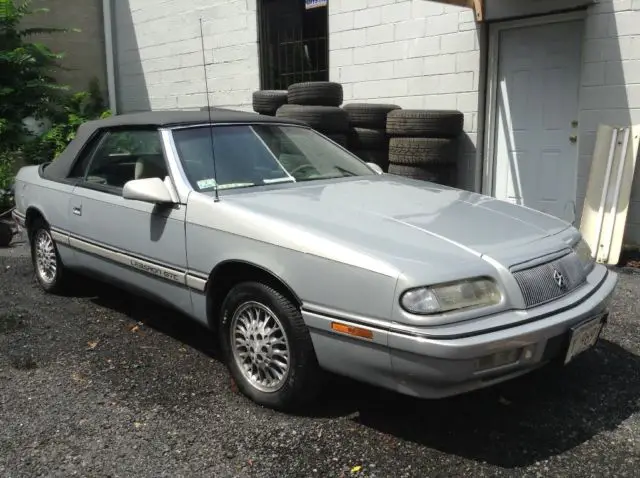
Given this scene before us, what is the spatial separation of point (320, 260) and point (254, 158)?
4.25 ft

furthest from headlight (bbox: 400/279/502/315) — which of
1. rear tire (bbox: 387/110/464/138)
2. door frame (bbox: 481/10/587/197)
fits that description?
door frame (bbox: 481/10/587/197)

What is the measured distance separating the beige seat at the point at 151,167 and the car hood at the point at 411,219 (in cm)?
64

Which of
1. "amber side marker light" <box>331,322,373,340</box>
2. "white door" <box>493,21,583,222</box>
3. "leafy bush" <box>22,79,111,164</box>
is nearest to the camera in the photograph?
"amber side marker light" <box>331,322,373,340</box>

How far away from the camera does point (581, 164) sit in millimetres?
6598

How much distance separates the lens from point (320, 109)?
714cm

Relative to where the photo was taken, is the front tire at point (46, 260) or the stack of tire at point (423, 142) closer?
the front tire at point (46, 260)

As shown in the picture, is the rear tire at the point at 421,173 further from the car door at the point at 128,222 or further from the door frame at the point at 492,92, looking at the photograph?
the car door at the point at 128,222

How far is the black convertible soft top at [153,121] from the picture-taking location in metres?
4.10

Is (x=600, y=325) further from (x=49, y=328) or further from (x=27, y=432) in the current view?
(x=49, y=328)

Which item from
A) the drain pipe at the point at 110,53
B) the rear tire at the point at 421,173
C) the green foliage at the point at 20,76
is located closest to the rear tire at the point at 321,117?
the rear tire at the point at 421,173

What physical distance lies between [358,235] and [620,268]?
13.2 ft

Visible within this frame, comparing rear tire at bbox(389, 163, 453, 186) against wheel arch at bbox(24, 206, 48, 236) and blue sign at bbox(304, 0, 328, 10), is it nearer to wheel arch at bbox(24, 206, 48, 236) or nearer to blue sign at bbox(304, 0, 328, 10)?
blue sign at bbox(304, 0, 328, 10)

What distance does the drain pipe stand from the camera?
39.7ft

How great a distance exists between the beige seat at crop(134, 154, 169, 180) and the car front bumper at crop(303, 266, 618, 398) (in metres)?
1.56
